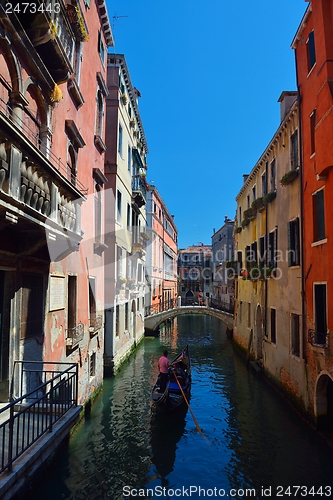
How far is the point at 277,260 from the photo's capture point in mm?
12438

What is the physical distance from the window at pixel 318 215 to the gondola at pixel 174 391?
5303 mm

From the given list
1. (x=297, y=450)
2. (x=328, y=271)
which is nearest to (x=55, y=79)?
(x=328, y=271)

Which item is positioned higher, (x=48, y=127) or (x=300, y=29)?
(x=300, y=29)

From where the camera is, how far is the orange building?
26.3 feet

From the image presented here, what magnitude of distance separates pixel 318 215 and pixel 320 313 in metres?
2.27

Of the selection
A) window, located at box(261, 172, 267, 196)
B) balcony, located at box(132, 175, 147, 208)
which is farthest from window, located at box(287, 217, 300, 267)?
balcony, located at box(132, 175, 147, 208)

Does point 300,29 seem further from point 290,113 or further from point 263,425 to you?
point 263,425

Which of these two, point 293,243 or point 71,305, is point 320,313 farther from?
point 71,305

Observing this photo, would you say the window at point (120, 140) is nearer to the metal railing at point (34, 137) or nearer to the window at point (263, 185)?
the window at point (263, 185)

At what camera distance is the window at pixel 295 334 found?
10.3 metres

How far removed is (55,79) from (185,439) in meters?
8.09

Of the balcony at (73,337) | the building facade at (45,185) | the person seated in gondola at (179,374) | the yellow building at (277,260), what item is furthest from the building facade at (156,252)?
the building facade at (45,185)

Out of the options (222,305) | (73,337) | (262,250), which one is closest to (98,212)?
(73,337)

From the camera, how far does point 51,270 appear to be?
7.26 meters
